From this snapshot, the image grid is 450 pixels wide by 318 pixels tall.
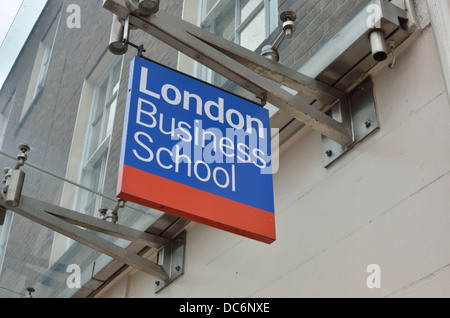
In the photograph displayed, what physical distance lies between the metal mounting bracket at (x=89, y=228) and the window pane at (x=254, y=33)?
68.8 inches

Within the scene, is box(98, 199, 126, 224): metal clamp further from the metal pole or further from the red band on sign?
the metal pole

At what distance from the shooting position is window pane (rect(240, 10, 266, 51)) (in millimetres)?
5719

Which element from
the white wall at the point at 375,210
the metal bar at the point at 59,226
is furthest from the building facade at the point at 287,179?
the metal bar at the point at 59,226

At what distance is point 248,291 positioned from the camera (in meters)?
4.39

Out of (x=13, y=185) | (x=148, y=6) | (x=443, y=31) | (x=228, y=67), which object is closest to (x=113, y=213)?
(x=13, y=185)

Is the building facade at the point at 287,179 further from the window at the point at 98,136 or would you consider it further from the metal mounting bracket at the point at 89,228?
the metal mounting bracket at the point at 89,228

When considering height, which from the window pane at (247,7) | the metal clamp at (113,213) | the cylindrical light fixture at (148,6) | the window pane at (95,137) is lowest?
the metal clamp at (113,213)

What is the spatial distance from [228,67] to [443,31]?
46.3 inches

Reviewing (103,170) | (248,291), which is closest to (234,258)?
(248,291)

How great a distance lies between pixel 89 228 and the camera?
5113mm

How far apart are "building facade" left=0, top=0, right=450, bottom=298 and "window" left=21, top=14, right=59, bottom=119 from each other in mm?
19

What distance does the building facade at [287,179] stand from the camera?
11.3 ft

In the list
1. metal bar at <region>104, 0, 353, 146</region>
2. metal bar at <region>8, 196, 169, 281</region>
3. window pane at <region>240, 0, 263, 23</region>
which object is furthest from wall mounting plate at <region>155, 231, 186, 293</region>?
window pane at <region>240, 0, 263, 23</region>
